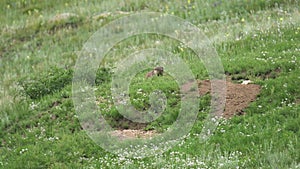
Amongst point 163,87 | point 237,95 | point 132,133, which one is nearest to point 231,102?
point 237,95

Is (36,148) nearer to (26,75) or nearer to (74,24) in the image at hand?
(26,75)

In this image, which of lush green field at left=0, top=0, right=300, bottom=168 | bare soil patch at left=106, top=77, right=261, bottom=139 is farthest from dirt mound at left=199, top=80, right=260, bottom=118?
lush green field at left=0, top=0, right=300, bottom=168

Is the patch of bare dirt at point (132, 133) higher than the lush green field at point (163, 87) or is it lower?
lower

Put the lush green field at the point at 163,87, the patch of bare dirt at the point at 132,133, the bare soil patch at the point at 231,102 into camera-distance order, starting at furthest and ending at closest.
→ the bare soil patch at the point at 231,102 → the patch of bare dirt at the point at 132,133 → the lush green field at the point at 163,87

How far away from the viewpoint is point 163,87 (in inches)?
490

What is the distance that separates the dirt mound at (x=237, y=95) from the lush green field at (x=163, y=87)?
201 mm

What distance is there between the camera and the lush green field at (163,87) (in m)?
9.19

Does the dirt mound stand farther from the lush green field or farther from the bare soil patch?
the lush green field

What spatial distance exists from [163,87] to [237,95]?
2011mm

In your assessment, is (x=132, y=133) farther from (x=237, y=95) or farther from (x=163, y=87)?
(x=237, y=95)

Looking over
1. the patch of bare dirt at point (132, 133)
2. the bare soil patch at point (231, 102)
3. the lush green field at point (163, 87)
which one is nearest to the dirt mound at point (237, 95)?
the bare soil patch at point (231, 102)

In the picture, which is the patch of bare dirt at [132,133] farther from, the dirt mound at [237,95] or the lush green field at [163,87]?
the dirt mound at [237,95]

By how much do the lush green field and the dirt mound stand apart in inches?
7.9

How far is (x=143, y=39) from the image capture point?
59.2ft
